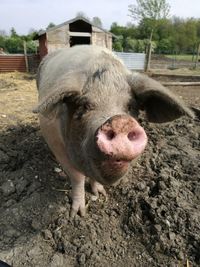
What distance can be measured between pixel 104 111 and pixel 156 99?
580 millimetres

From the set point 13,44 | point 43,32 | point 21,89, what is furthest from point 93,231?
point 13,44

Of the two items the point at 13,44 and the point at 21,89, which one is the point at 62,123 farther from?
the point at 13,44

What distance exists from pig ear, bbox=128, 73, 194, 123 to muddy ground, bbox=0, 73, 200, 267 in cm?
91

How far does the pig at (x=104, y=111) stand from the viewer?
1820 millimetres

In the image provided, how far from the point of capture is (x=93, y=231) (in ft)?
9.50

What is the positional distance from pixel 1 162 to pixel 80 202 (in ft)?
4.09

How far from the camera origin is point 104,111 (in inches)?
81.1

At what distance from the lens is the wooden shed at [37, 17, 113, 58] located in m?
14.2

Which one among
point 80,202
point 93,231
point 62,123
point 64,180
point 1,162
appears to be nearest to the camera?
point 62,123

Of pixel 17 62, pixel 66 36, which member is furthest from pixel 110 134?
pixel 17 62

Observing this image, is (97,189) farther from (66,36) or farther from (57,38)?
(66,36)

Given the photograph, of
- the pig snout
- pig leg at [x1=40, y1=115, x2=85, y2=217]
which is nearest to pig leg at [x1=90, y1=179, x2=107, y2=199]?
pig leg at [x1=40, y1=115, x2=85, y2=217]

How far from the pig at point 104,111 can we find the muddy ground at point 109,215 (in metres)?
0.75

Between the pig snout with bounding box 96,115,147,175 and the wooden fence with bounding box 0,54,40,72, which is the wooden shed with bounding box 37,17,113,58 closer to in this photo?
the wooden fence with bounding box 0,54,40,72
